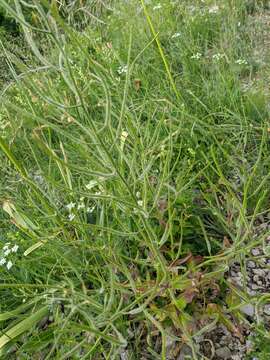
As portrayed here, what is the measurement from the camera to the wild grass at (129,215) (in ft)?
3.81

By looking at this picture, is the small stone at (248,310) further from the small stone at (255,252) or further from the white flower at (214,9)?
the white flower at (214,9)

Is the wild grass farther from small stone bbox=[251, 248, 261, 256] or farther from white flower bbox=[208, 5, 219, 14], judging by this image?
white flower bbox=[208, 5, 219, 14]

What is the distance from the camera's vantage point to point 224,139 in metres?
1.80

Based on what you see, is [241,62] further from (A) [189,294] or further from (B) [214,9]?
(A) [189,294]

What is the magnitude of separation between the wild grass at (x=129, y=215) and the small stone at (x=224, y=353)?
0.08m

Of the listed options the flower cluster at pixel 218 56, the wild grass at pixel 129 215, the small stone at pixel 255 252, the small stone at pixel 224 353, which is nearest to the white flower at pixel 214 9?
the wild grass at pixel 129 215

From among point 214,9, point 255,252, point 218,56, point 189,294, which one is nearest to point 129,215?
point 189,294

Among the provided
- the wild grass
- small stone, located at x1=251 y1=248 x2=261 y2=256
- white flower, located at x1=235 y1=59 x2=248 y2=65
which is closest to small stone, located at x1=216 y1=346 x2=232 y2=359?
the wild grass

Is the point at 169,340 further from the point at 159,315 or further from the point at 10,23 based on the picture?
the point at 10,23

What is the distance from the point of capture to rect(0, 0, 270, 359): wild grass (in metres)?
1.16

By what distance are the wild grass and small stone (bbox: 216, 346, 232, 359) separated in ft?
0.25

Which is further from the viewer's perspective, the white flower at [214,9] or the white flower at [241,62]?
the white flower at [214,9]

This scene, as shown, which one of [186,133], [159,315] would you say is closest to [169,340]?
[159,315]

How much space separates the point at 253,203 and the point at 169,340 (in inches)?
23.1
